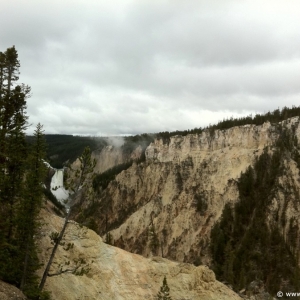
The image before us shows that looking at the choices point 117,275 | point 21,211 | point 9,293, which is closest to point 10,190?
point 21,211

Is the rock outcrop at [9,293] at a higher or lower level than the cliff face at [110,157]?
lower

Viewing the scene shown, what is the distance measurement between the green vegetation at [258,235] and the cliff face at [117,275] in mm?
Result: 26298

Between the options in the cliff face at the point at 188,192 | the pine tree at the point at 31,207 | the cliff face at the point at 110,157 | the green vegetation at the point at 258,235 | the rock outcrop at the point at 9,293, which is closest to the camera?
the rock outcrop at the point at 9,293

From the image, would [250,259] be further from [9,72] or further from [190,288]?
[9,72]

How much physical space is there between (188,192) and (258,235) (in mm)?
17654

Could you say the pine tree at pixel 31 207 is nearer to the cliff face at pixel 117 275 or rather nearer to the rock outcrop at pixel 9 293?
the rock outcrop at pixel 9 293

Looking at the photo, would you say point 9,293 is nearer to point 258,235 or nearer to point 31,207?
point 31,207

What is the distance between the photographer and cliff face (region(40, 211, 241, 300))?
804 inches

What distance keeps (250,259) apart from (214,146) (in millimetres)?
29454

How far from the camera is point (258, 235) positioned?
59.5m

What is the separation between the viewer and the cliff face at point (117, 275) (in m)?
20.4

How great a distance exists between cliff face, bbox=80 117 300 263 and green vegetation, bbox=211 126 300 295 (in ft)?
5.90

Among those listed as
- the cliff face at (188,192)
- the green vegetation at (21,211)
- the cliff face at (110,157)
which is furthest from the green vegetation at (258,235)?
the cliff face at (110,157)

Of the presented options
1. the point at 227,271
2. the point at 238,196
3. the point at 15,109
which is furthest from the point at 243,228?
the point at 15,109
